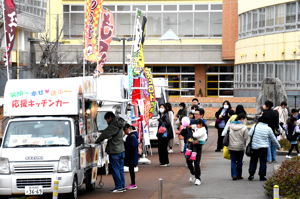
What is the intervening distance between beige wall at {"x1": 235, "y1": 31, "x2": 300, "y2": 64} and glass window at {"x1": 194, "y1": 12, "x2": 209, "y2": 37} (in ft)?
29.6

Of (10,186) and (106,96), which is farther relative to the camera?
(106,96)

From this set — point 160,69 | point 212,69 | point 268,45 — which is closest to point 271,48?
point 268,45

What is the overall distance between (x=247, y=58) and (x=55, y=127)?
36737 mm

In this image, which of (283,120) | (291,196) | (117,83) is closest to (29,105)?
(291,196)

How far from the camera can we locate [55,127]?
12.1 m

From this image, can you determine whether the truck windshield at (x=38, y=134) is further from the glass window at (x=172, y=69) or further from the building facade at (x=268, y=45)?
the glass window at (x=172, y=69)

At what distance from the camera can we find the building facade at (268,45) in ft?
132

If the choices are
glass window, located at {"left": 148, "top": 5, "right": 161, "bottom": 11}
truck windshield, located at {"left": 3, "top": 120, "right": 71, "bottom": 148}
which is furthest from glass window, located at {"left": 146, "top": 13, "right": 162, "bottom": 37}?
truck windshield, located at {"left": 3, "top": 120, "right": 71, "bottom": 148}

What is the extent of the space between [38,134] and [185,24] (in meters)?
47.2

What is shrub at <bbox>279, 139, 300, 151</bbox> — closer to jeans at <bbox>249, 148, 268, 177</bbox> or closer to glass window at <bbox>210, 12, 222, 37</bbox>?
jeans at <bbox>249, 148, 268, 177</bbox>

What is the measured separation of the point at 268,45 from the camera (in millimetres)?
43031

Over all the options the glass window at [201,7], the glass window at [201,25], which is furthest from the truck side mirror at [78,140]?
the glass window at [201,7]

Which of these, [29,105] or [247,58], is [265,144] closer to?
[29,105]

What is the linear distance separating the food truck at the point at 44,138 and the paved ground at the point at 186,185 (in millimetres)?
1234
